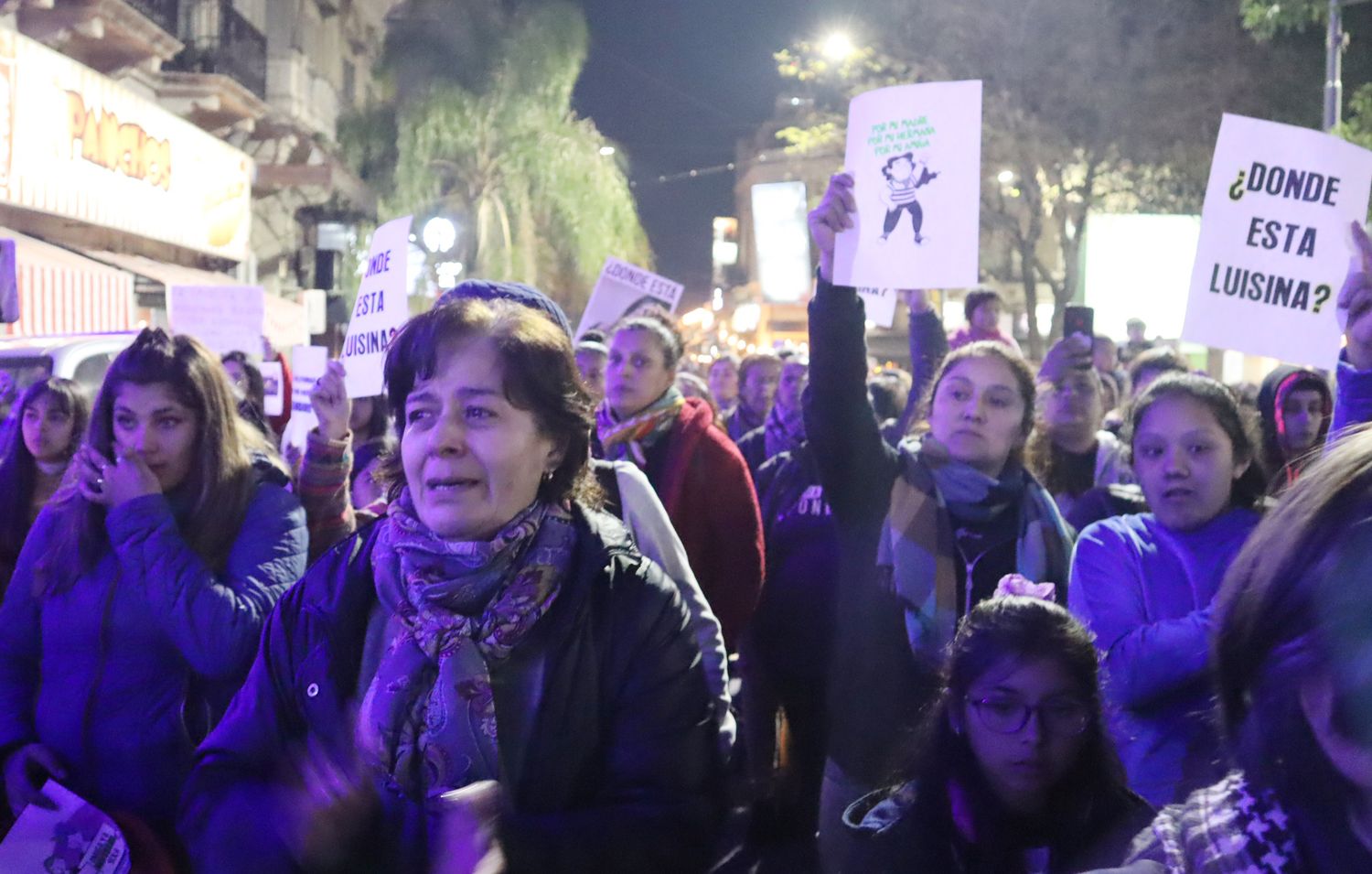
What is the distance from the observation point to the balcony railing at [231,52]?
20328mm

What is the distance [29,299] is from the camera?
1249 centimetres

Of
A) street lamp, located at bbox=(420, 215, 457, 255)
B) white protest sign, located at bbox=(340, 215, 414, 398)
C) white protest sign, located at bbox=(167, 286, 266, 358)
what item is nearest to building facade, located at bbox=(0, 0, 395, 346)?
street lamp, located at bbox=(420, 215, 457, 255)

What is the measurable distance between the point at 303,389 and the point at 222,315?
2.22m

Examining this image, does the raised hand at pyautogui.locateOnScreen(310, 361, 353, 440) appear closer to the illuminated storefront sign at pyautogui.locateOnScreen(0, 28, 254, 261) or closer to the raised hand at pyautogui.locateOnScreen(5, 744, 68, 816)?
the raised hand at pyautogui.locateOnScreen(5, 744, 68, 816)

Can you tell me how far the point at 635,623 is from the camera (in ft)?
6.67

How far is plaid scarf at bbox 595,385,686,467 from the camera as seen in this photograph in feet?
15.4

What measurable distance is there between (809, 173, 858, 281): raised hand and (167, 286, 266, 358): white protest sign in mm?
5773

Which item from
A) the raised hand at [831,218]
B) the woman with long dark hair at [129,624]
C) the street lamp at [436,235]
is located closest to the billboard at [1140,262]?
the street lamp at [436,235]

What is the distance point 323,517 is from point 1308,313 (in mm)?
3420

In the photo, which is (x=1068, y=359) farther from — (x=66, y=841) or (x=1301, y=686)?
(x=1301, y=686)

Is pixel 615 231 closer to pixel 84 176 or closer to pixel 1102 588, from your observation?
pixel 84 176

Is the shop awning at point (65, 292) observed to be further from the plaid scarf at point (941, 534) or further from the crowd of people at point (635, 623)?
the plaid scarf at point (941, 534)

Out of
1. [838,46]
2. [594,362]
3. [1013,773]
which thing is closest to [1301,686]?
[1013,773]

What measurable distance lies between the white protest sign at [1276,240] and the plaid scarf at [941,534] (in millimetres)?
1315
